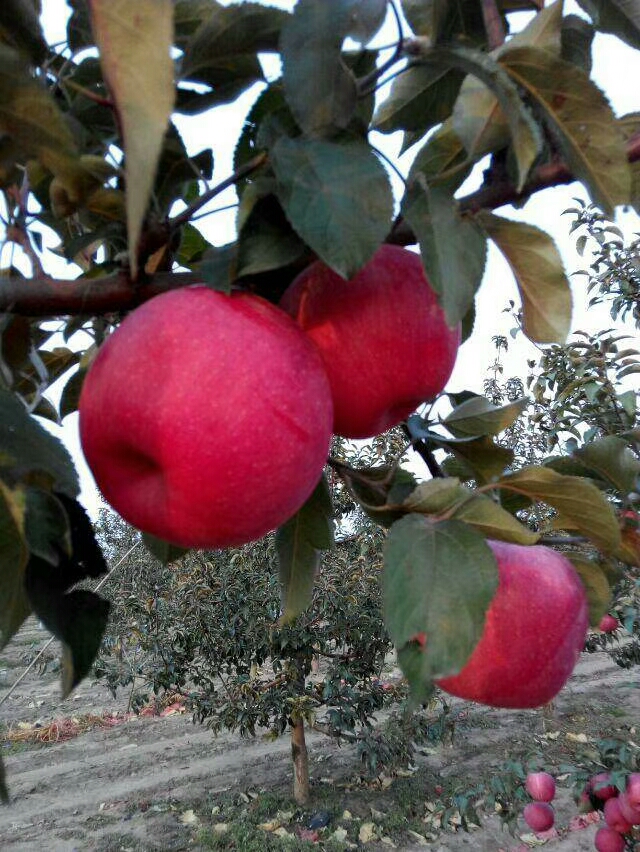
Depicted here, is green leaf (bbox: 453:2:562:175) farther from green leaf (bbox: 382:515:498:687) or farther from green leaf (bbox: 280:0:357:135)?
green leaf (bbox: 382:515:498:687)

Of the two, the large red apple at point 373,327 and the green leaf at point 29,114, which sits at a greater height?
the green leaf at point 29,114

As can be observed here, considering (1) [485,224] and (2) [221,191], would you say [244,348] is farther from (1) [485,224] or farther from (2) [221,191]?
(1) [485,224]

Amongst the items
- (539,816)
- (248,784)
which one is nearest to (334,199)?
(539,816)

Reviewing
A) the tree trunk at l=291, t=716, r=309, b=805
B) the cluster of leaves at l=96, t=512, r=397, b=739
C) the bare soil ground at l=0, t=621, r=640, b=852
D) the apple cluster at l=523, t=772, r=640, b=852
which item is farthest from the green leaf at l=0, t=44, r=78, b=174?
the tree trunk at l=291, t=716, r=309, b=805

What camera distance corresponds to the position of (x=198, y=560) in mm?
4551

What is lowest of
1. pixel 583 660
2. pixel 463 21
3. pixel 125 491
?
pixel 583 660

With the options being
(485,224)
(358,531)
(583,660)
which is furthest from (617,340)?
(583,660)

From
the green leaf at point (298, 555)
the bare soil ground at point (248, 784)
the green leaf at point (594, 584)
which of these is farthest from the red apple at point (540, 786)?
the green leaf at point (298, 555)

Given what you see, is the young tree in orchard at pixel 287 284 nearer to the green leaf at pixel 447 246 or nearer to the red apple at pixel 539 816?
the green leaf at pixel 447 246

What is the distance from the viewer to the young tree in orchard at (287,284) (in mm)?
438

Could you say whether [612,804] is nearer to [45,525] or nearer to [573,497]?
[573,497]

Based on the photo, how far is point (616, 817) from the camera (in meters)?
2.12

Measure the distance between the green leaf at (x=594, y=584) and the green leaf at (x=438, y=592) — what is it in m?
0.31

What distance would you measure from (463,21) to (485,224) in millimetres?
181
